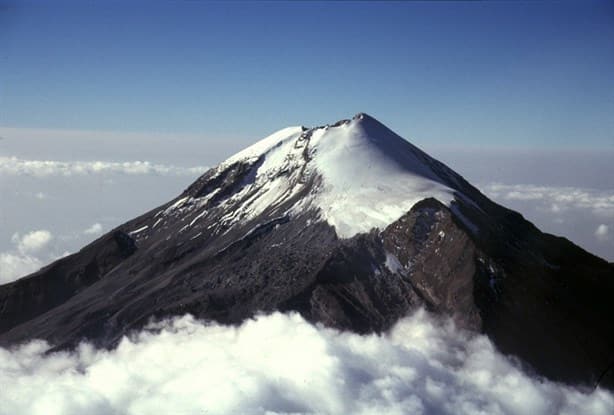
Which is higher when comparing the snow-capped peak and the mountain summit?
the snow-capped peak

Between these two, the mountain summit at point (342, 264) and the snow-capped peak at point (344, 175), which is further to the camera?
the snow-capped peak at point (344, 175)

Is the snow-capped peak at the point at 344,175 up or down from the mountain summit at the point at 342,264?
up

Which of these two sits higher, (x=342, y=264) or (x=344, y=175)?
(x=344, y=175)

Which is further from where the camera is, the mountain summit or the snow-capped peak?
the snow-capped peak

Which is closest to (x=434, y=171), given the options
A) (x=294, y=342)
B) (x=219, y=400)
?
(x=294, y=342)
